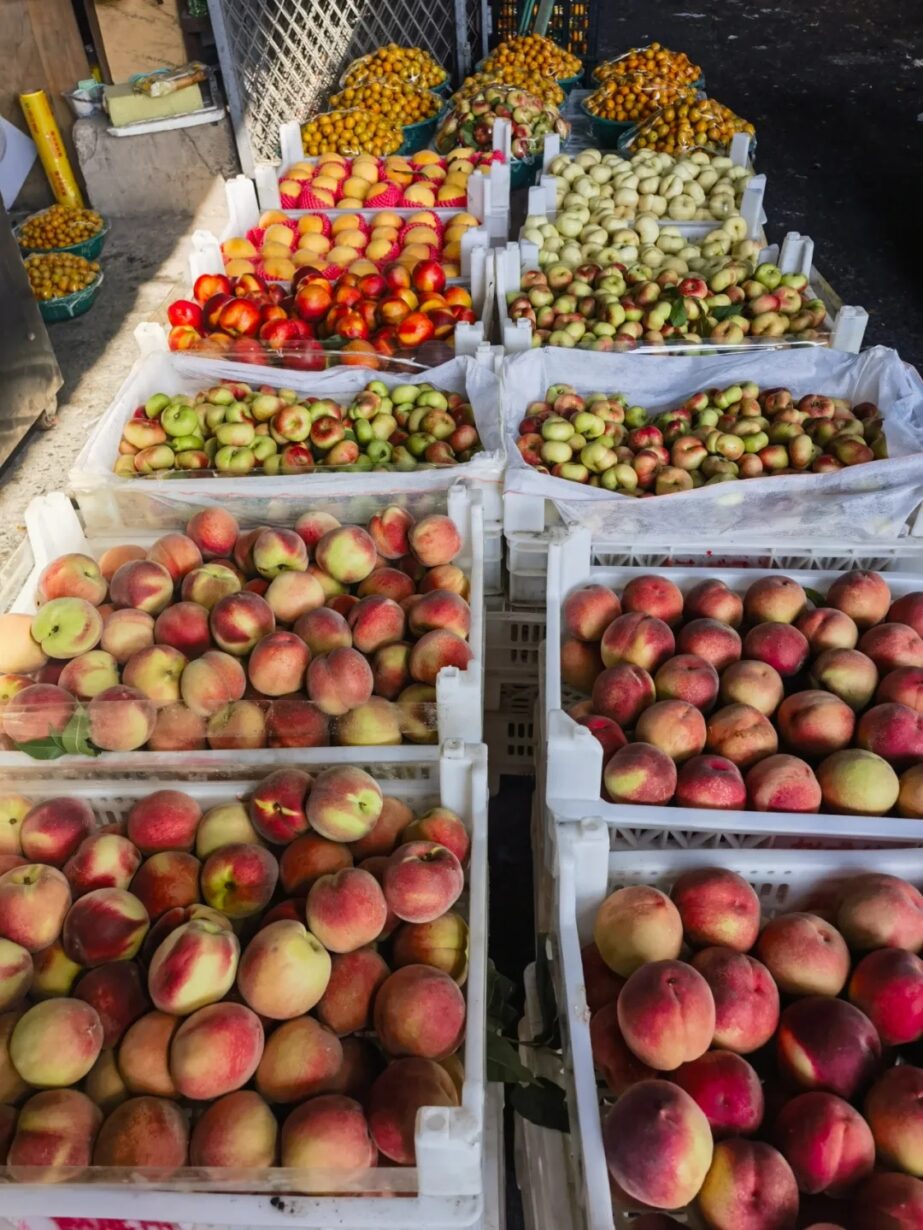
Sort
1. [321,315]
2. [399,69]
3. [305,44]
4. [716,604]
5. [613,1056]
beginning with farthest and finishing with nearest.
→ 1. [305,44]
2. [399,69]
3. [321,315]
4. [716,604]
5. [613,1056]

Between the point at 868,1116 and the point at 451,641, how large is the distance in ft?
3.03

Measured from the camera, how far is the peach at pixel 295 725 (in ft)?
→ 4.87

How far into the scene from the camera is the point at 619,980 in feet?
4.26

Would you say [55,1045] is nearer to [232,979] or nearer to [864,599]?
[232,979]

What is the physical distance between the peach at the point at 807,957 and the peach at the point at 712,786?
0.72 feet

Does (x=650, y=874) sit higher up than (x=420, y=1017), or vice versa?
(x=420, y=1017)

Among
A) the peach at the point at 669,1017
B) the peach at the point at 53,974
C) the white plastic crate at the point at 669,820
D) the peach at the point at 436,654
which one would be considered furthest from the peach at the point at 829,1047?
the peach at the point at 53,974

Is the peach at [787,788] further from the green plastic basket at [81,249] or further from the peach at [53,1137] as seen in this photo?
the green plastic basket at [81,249]

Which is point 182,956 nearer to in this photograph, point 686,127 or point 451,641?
point 451,641

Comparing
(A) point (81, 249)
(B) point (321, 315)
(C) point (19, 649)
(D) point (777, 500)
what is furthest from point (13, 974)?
(A) point (81, 249)

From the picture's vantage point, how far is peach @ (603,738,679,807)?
1.46m

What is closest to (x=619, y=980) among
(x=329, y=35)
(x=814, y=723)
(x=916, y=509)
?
(x=814, y=723)

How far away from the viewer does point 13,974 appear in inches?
46.0

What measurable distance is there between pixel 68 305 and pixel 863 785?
482 centimetres
